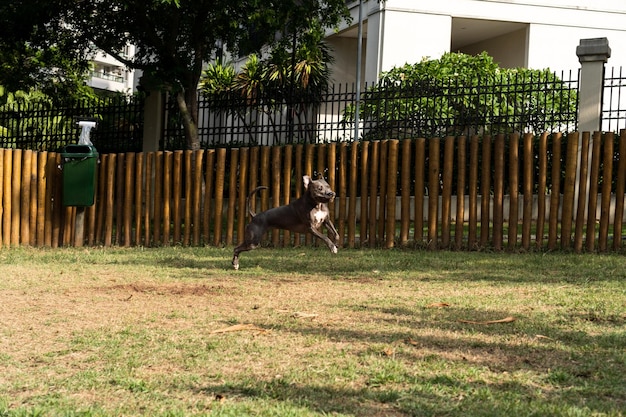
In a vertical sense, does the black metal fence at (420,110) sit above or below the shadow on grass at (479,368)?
above

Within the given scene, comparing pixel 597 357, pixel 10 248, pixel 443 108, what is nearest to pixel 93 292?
pixel 597 357

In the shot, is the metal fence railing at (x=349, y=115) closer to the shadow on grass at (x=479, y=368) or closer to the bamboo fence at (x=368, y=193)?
the bamboo fence at (x=368, y=193)

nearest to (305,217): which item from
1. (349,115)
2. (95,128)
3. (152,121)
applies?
(152,121)

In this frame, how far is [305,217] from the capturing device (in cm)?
857

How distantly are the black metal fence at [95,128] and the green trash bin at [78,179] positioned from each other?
290 centimetres

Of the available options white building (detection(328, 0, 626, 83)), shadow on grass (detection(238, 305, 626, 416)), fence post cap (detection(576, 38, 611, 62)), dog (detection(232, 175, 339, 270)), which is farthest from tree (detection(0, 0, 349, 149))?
shadow on grass (detection(238, 305, 626, 416))

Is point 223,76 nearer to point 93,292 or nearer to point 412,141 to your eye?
point 412,141

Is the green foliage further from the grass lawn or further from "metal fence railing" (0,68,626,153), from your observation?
the grass lawn

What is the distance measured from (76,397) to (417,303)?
3.22 meters

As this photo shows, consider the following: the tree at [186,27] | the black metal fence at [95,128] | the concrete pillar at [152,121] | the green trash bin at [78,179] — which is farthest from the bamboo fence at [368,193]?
the black metal fence at [95,128]

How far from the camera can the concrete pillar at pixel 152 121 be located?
15609 millimetres

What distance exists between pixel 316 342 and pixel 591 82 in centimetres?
812

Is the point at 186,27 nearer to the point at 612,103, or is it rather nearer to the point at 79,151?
the point at 79,151

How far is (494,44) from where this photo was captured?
28.7 m
